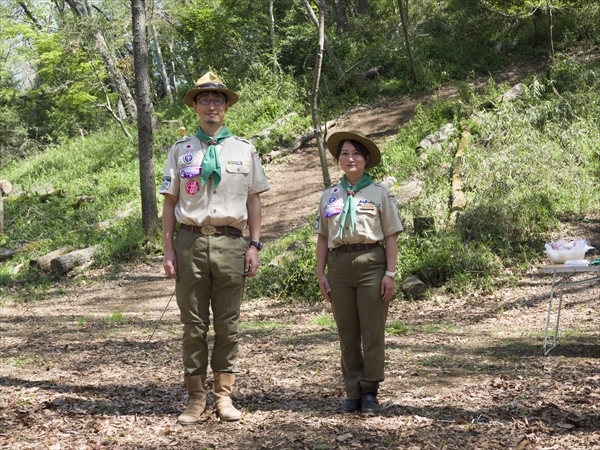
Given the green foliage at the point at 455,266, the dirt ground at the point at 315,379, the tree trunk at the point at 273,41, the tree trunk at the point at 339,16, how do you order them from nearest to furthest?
1. the dirt ground at the point at 315,379
2. the green foliage at the point at 455,266
3. the tree trunk at the point at 273,41
4. the tree trunk at the point at 339,16

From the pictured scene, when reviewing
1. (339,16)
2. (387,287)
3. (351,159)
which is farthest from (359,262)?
(339,16)

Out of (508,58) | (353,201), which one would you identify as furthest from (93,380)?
(508,58)

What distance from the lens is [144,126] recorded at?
46.2ft

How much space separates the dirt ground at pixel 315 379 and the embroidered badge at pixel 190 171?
1.53 meters

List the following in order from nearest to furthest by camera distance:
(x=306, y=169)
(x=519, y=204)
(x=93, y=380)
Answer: (x=93, y=380)
(x=519, y=204)
(x=306, y=169)

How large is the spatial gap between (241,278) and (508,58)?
19885 mm

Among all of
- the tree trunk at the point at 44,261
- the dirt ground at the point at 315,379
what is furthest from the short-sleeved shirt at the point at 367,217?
the tree trunk at the point at 44,261

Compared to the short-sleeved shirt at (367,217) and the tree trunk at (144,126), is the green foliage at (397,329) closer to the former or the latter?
the short-sleeved shirt at (367,217)

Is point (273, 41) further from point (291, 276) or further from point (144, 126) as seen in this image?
point (291, 276)

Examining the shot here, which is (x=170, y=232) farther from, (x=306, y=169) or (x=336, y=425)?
(x=306, y=169)

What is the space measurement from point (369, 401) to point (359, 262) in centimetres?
89

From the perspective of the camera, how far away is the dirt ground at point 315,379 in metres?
3.99

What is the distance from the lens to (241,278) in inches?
170

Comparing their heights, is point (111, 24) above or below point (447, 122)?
above
